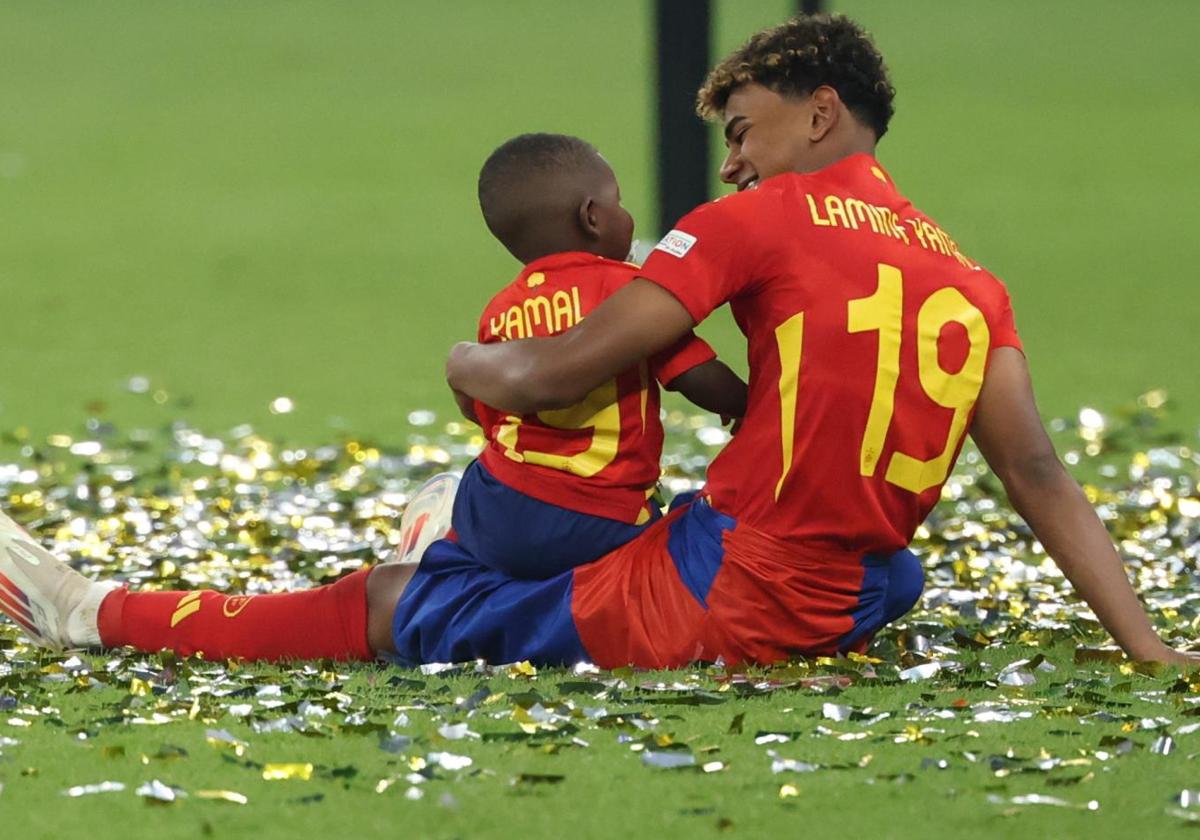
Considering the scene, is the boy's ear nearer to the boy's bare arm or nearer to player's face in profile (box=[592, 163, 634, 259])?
player's face in profile (box=[592, 163, 634, 259])

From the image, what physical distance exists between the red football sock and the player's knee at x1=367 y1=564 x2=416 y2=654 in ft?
0.05

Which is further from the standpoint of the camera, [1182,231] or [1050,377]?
[1182,231]

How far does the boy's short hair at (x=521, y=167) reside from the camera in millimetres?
4703

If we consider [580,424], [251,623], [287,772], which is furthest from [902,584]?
[287,772]

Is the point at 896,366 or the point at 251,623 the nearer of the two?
the point at 896,366

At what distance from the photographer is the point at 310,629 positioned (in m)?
4.93

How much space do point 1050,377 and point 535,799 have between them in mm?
6995

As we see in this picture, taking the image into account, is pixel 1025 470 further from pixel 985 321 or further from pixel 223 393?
pixel 223 393

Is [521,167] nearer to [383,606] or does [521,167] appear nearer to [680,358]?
[680,358]

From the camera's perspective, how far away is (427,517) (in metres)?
5.29

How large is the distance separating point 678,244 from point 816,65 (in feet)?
1.80

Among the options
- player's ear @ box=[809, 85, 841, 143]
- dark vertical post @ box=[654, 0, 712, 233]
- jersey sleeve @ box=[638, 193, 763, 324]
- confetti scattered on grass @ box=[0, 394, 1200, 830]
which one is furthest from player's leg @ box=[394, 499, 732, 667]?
dark vertical post @ box=[654, 0, 712, 233]

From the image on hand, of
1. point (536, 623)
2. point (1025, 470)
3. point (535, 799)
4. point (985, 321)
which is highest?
point (985, 321)

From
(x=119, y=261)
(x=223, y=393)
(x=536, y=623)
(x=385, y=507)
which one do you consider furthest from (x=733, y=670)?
(x=119, y=261)
